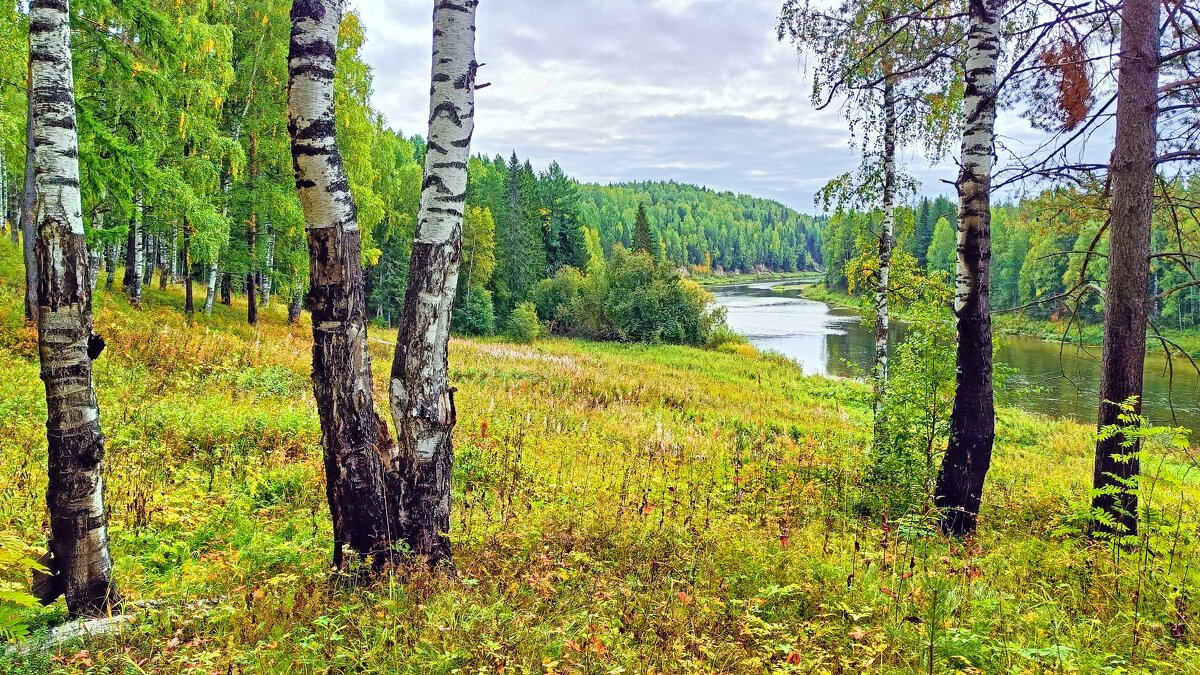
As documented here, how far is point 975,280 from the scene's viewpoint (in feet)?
16.1

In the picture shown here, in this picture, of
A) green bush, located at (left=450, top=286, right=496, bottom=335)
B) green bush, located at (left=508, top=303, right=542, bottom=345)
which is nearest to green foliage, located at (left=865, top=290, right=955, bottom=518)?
green bush, located at (left=508, top=303, right=542, bottom=345)

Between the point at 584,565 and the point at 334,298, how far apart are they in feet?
7.93

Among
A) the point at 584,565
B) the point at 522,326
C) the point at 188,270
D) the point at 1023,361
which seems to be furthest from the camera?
the point at 522,326

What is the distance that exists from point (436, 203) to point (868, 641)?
3479mm

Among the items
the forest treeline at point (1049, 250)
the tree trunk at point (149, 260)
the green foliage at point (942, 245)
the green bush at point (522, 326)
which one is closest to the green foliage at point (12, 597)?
the forest treeline at point (1049, 250)

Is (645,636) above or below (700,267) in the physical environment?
below

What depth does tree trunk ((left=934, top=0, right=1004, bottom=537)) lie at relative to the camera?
4.93 metres

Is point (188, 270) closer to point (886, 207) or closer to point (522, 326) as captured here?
point (886, 207)

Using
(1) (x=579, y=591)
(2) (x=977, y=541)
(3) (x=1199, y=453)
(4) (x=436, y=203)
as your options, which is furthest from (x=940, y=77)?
(3) (x=1199, y=453)

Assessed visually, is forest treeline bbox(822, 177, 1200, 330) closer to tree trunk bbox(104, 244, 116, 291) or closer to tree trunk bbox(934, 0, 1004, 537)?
tree trunk bbox(934, 0, 1004, 537)

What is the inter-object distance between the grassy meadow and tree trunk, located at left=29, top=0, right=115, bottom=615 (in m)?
0.25

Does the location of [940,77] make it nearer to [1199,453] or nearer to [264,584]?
[264,584]

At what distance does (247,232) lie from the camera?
1631 cm

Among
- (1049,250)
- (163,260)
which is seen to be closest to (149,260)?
(163,260)
